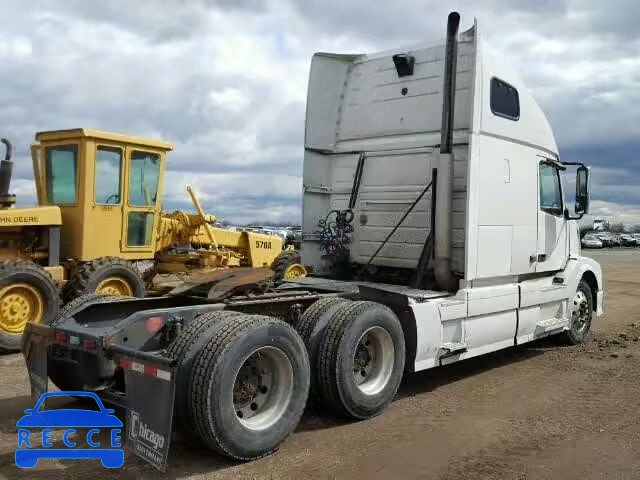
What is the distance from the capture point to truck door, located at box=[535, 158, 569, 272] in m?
8.44

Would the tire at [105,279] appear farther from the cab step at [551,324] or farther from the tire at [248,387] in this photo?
the cab step at [551,324]

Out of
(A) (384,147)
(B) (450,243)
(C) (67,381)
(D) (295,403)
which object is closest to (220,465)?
(D) (295,403)

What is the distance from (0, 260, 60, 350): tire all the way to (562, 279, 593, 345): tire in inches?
284

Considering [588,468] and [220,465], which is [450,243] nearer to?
[588,468]

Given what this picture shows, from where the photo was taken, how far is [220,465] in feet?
15.6

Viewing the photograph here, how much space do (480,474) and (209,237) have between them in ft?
28.0

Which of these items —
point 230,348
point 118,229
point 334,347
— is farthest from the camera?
point 118,229

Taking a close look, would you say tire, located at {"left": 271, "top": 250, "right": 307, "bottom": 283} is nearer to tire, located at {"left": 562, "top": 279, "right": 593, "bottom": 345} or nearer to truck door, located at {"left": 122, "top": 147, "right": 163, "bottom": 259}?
truck door, located at {"left": 122, "top": 147, "right": 163, "bottom": 259}

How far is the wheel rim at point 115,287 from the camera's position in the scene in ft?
31.7

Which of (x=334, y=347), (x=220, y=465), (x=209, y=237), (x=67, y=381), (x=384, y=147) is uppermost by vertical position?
(x=384, y=147)

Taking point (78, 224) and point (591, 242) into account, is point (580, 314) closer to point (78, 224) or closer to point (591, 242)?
point (78, 224)

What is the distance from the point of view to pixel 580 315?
9688 mm

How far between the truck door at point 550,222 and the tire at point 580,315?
2.54 ft

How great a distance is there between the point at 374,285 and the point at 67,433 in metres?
3.48
